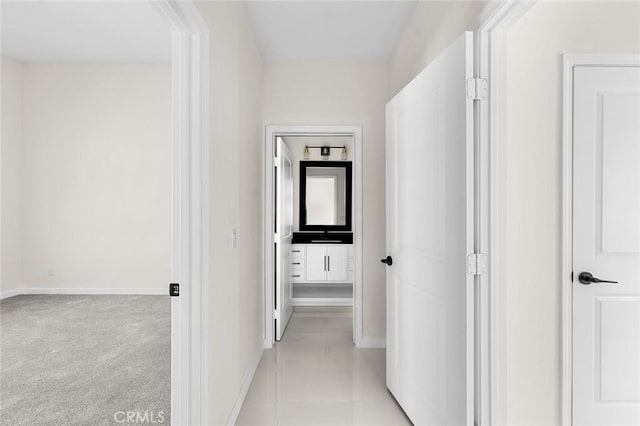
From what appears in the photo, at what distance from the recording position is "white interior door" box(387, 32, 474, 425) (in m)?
1.56

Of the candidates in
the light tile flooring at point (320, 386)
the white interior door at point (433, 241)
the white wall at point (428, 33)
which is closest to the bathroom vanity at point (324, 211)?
the light tile flooring at point (320, 386)

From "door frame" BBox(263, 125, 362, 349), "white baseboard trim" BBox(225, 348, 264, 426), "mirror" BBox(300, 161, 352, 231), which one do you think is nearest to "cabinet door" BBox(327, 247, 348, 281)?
"mirror" BBox(300, 161, 352, 231)

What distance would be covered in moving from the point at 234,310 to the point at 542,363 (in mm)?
1635

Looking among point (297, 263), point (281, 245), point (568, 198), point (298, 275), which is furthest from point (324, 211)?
point (568, 198)

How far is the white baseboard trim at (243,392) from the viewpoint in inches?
80.6

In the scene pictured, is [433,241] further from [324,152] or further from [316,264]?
[324,152]

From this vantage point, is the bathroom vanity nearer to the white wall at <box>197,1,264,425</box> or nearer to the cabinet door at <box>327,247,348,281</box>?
the cabinet door at <box>327,247,348,281</box>

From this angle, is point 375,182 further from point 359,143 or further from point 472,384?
point 472,384

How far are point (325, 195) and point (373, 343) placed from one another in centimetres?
255

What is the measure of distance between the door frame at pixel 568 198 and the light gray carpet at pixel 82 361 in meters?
2.08

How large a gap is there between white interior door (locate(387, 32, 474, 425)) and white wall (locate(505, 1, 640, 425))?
212 mm

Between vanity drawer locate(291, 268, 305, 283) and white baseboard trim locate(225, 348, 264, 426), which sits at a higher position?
vanity drawer locate(291, 268, 305, 283)

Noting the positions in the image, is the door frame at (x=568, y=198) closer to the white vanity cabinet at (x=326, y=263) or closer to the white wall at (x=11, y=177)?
the white vanity cabinet at (x=326, y=263)

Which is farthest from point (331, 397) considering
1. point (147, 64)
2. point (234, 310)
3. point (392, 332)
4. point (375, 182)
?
point (147, 64)
